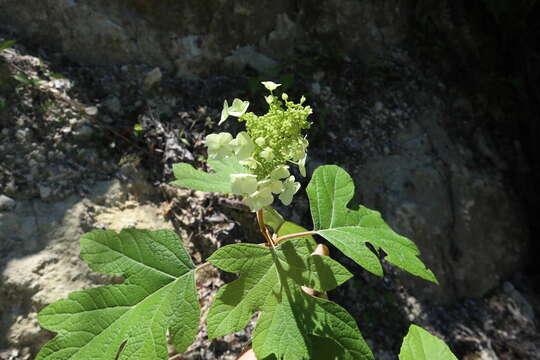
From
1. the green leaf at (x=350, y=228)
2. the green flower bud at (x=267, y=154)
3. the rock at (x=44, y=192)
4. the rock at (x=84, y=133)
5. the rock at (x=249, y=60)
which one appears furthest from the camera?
the rock at (x=249, y=60)

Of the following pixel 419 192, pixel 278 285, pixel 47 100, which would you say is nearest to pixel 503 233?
pixel 419 192

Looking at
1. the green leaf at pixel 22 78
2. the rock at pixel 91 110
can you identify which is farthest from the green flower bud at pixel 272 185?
the green leaf at pixel 22 78

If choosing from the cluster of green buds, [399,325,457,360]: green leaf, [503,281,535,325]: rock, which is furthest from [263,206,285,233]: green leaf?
[503,281,535,325]: rock

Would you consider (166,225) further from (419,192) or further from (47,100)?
(419,192)

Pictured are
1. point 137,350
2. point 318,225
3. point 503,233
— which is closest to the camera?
point 137,350

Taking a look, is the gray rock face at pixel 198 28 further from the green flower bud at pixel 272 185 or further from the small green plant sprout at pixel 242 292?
the green flower bud at pixel 272 185
